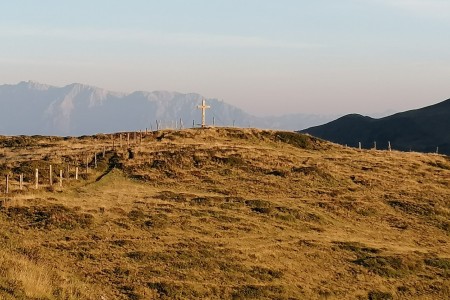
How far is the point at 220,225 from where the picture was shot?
155ft

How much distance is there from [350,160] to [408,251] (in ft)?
116

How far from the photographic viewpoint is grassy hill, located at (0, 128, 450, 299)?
34.2 m

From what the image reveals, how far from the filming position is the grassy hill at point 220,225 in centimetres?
3422

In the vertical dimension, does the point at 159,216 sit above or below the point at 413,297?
above

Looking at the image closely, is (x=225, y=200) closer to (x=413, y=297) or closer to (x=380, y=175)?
(x=413, y=297)

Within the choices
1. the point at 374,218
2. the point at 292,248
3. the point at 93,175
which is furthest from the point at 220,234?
the point at 93,175

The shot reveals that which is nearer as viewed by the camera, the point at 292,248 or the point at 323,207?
the point at 292,248

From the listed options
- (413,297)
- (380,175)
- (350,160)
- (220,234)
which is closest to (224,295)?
(220,234)

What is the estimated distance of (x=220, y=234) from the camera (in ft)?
147

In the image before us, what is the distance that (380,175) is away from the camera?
72.8 m

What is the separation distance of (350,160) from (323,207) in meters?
26.3

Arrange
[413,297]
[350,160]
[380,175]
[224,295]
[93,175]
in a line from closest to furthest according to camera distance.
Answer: [224,295] → [413,297] → [93,175] → [380,175] → [350,160]

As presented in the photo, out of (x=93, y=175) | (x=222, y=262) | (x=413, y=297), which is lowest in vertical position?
(x=413, y=297)

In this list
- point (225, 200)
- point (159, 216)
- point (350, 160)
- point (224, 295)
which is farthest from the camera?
point (350, 160)
